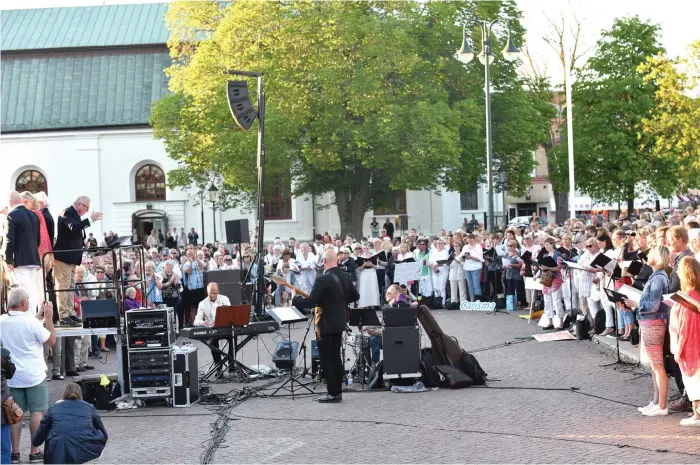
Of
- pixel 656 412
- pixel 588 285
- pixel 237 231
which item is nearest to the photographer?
pixel 656 412

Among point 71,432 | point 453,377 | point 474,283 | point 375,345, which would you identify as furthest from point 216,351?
point 474,283

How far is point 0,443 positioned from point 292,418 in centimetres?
446

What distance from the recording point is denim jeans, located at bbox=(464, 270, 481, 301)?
27094 millimetres

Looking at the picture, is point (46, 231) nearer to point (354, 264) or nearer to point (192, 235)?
point (354, 264)

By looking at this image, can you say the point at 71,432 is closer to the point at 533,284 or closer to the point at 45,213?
the point at 45,213

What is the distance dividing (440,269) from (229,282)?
8.65 meters

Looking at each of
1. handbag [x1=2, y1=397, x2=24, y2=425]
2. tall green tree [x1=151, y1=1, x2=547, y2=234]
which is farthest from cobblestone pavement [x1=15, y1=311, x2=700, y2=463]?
tall green tree [x1=151, y1=1, x2=547, y2=234]

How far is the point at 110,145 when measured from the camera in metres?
64.2

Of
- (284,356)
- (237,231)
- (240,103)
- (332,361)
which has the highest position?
(240,103)

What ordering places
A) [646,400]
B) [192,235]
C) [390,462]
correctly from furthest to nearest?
[192,235] < [646,400] < [390,462]

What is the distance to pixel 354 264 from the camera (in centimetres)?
2731

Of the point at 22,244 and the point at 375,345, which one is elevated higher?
the point at 22,244

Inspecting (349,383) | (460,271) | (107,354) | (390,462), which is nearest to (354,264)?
(460,271)

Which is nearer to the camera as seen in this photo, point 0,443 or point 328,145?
point 0,443
